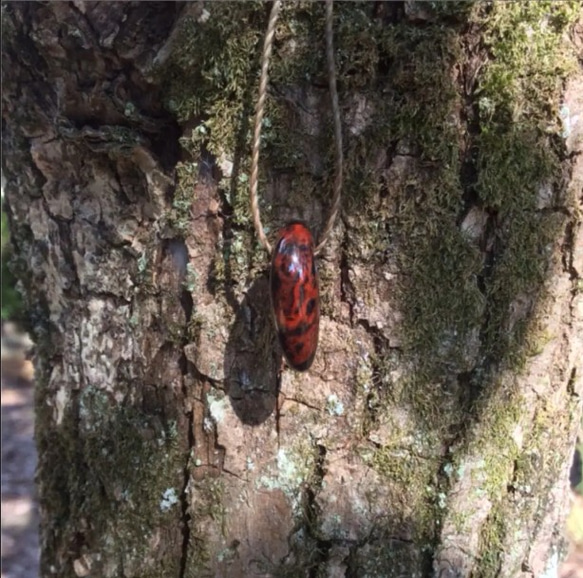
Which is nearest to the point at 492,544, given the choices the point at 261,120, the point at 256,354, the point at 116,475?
the point at 256,354

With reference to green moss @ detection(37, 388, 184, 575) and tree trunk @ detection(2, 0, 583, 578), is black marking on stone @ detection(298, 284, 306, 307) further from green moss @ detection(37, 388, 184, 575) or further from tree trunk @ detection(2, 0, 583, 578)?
green moss @ detection(37, 388, 184, 575)

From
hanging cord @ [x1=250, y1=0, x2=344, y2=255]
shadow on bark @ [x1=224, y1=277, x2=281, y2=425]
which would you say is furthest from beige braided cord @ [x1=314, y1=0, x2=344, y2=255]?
shadow on bark @ [x1=224, y1=277, x2=281, y2=425]

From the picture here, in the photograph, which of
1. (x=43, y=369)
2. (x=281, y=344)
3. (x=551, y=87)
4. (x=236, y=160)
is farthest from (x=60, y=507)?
(x=551, y=87)

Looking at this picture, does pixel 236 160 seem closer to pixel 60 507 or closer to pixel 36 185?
pixel 36 185

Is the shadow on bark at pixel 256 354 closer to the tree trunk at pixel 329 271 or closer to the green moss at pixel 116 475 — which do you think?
the tree trunk at pixel 329 271

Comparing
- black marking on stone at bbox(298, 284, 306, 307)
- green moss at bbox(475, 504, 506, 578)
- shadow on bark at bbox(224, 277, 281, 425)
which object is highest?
black marking on stone at bbox(298, 284, 306, 307)

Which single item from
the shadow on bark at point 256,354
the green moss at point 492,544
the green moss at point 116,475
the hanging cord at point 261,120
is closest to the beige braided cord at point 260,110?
the hanging cord at point 261,120
